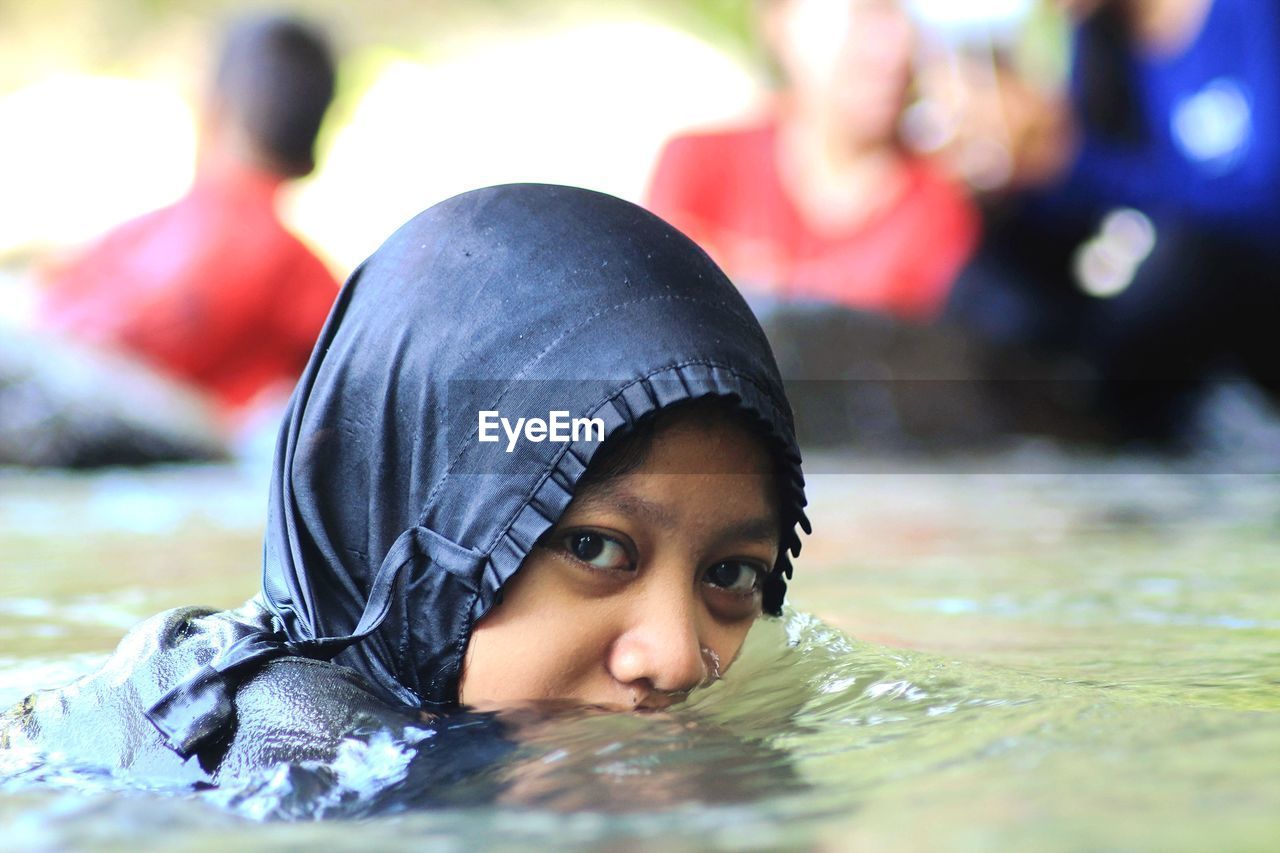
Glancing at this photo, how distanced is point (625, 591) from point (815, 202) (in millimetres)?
5679

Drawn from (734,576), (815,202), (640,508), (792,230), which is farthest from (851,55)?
(640,508)

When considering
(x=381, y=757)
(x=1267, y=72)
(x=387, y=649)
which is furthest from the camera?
(x=1267, y=72)

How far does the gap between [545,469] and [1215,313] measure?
256 inches

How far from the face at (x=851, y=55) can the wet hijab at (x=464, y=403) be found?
5.03 metres

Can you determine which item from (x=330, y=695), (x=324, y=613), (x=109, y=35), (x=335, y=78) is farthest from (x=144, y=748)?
(x=109, y=35)

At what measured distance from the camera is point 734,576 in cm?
207

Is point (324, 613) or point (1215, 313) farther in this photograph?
point (1215, 313)

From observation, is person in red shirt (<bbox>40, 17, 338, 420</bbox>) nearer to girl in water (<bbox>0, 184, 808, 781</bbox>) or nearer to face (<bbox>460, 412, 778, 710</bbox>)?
girl in water (<bbox>0, 184, 808, 781</bbox>)

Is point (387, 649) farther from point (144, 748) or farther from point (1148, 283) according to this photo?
point (1148, 283)

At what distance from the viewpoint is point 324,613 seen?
205 centimetres

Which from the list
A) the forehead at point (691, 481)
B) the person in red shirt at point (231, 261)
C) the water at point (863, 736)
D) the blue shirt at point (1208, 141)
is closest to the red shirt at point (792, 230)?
the blue shirt at point (1208, 141)

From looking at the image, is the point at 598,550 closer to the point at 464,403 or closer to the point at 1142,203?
the point at 464,403

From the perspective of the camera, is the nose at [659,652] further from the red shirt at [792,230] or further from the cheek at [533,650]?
the red shirt at [792,230]

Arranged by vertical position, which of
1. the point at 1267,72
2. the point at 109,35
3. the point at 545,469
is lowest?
the point at 545,469
